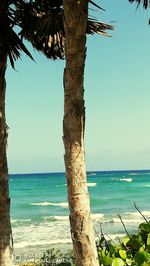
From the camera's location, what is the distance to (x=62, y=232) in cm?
2442

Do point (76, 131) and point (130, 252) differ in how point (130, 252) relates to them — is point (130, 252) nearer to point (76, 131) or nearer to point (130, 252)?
point (130, 252)

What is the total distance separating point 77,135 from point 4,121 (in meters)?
1.43

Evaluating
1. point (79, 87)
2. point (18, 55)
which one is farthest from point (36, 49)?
point (79, 87)

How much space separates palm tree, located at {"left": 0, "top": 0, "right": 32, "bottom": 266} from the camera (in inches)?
223

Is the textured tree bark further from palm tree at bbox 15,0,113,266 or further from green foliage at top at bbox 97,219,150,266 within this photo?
green foliage at top at bbox 97,219,150,266

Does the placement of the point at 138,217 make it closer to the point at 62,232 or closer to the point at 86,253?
the point at 62,232

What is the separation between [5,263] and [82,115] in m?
2.01

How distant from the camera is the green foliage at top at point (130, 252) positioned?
4414 mm

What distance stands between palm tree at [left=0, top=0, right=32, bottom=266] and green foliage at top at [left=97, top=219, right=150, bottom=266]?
1.17 metres

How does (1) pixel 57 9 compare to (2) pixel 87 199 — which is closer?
(2) pixel 87 199

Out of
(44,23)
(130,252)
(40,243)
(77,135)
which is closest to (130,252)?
(130,252)

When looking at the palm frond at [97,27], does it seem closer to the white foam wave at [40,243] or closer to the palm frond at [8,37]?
the palm frond at [8,37]

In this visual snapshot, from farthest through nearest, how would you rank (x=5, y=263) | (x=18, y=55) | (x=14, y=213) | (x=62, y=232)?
(x=14, y=213) < (x=62, y=232) < (x=18, y=55) < (x=5, y=263)

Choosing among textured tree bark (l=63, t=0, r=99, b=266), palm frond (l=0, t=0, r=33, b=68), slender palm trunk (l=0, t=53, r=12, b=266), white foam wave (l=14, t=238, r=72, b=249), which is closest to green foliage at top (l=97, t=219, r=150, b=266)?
textured tree bark (l=63, t=0, r=99, b=266)
